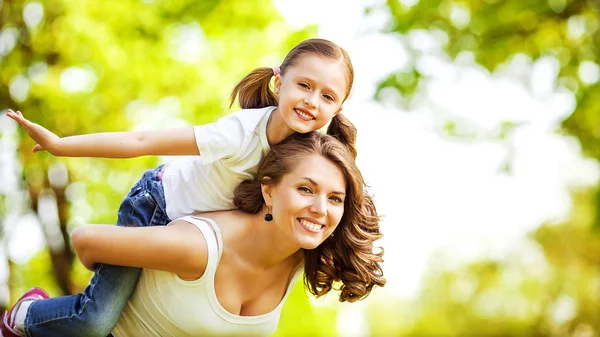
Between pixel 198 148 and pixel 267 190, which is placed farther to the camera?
pixel 267 190

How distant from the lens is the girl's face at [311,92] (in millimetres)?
2631

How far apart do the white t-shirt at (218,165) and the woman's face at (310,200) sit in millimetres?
171

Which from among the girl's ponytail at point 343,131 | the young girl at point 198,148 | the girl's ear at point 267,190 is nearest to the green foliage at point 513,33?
the girl's ponytail at point 343,131

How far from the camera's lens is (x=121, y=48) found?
8281mm

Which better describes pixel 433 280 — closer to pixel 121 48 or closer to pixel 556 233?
pixel 556 233

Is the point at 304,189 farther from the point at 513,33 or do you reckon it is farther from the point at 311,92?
the point at 513,33

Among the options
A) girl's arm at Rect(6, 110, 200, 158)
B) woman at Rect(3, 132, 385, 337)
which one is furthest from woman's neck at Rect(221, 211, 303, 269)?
girl's arm at Rect(6, 110, 200, 158)

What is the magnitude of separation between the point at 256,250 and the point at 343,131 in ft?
1.99

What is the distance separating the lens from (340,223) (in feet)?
9.97

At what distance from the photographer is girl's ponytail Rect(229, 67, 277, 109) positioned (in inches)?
116

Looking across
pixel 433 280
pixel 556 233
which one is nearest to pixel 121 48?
pixel 556 233

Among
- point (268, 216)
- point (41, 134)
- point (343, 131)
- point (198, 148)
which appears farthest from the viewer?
point (343, 131)

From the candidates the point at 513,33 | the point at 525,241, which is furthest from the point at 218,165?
the point at 525,241

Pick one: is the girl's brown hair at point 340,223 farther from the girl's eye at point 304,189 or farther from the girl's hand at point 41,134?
the girl's hand at point 41,134
